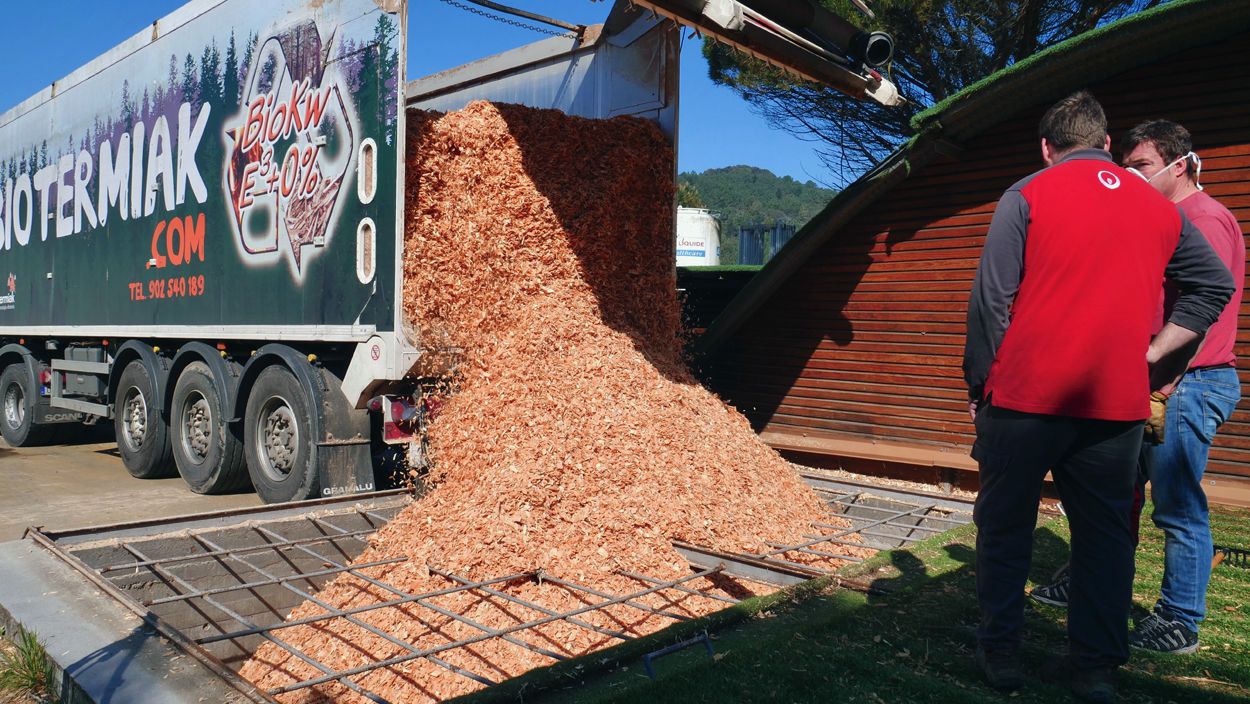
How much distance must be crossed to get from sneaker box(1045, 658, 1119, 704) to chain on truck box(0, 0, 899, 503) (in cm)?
424

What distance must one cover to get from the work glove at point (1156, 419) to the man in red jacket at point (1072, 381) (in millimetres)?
433

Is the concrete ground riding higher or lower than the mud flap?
lower

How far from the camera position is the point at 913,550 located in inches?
180

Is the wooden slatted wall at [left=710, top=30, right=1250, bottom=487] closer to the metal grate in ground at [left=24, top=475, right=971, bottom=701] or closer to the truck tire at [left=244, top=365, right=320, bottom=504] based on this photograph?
the metal grate in ground at [left=24, top=475, right=971, bottom=701]

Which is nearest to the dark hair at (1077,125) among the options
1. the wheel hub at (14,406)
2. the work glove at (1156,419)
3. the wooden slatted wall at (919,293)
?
the work glove at (1156,419)

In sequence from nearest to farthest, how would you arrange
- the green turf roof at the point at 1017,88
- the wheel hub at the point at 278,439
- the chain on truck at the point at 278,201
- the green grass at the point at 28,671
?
1. the green grass at the point at 28,671
2. the chain on truck at the point at 278,201
3. the green turf roof at the point at 1017,88
4. the wheel hub at the point at 278,439

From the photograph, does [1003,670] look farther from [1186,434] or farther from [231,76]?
[231,76]

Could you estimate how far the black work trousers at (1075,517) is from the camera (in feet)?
9.21

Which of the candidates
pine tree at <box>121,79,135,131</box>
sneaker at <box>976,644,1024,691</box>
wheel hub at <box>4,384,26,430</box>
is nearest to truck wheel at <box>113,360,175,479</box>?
pine tree at <box>121,79,135,131</box>

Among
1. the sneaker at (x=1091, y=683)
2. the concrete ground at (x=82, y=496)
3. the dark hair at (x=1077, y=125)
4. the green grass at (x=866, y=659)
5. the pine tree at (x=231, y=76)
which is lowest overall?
the concrete ground at (x=82, y=496)

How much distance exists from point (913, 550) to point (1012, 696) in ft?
5.87

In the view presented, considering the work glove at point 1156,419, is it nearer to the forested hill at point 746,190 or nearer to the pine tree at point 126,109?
the pine tree at point 126,109

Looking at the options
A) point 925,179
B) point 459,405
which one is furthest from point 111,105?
point 925,179

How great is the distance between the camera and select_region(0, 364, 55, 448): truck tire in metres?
11.9
